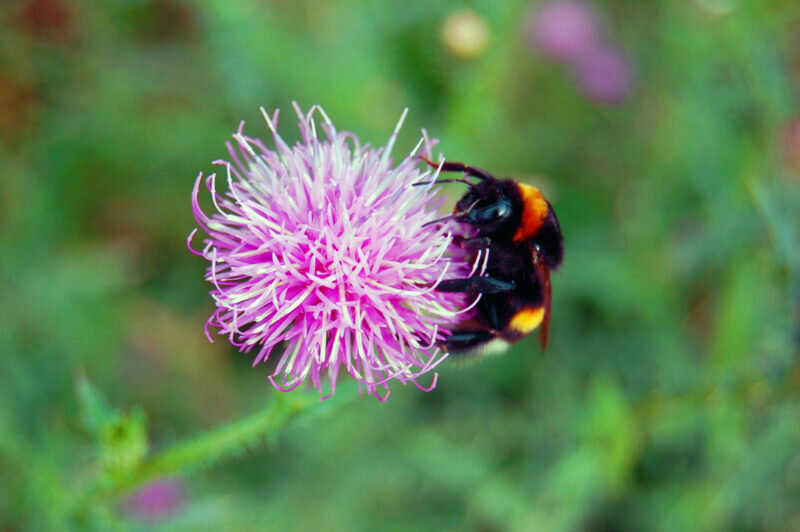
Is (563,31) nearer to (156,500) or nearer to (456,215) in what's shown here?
(456,215)

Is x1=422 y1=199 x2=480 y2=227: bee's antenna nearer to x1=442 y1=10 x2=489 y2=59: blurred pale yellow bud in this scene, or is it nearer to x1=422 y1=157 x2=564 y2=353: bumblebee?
x1=422 y1=157 x2=564 y2=353: bumblebee

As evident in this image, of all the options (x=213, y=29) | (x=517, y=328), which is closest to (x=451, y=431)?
(x=517, y=328)

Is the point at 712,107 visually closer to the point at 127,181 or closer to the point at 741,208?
the point at 741,208

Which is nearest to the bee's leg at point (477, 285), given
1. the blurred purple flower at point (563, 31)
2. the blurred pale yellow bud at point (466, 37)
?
the blurred pale yellow bud at point (466, 37)

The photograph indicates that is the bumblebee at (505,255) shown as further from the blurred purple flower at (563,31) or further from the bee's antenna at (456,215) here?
the blurred purple flower at (563,31)

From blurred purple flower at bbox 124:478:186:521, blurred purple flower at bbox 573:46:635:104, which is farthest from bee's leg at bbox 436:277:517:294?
blurred purple flower at bbox 573:46:635:104
